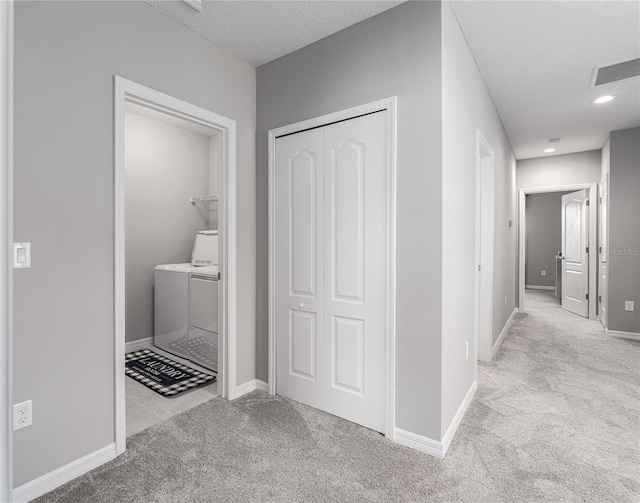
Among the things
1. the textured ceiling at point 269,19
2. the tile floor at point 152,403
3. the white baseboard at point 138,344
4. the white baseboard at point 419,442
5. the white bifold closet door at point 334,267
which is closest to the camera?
the white baseboard at point 419,442

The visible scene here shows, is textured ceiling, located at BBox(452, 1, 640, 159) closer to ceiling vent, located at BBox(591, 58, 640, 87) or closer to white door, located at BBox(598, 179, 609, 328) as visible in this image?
ceiling vent, located at BBox(591, 58, 640, 87)

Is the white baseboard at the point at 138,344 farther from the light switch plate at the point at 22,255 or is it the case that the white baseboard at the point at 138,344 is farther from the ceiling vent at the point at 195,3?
the ceiling vent at the point at 195,3

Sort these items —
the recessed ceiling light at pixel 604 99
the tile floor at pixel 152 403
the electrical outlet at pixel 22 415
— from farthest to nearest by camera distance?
the recessed ceiling light at pixel 604 99 → the tile floor at pixel 152 403 → the electrical outlet at pixel 22 415

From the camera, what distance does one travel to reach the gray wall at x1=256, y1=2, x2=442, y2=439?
193cm

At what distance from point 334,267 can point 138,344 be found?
2779 mm

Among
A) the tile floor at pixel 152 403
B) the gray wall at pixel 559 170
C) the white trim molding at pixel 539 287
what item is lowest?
the tile floor at pixel 152 403

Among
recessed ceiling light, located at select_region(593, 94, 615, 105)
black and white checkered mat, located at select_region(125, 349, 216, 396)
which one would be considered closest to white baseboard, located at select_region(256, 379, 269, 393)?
black and white checkered mat, located at select_region(125, 349, 216, 396)

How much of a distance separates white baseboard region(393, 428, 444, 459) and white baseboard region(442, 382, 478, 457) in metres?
0.03

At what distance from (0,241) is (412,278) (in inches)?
71.6

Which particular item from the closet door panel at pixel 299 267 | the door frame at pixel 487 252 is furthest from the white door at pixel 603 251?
the closet door panel at pixel 299 267

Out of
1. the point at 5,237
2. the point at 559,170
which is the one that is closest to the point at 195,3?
the point at 5,237

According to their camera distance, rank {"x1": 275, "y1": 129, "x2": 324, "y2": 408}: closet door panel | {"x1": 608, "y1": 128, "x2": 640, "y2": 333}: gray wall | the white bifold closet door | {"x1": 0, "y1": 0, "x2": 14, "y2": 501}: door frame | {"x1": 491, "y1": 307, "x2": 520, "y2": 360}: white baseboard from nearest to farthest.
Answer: {"x1": 0, "y1": 0, "x2": 14, "y2": 501}: door frame
the white bifold closet door
{"x1": 275, "y1": 129, "x2": 324, "y2": 408}: closet door panel
{"x1": 491, "y1": 307, "x2": 520, "y2": 360}: white baseboard
{"x1": 608, "y1": 128, "x2": 640, "y2": 333}: gray wall

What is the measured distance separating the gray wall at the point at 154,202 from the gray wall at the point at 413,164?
268 cm

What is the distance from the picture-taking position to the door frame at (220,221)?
6.34 feet
